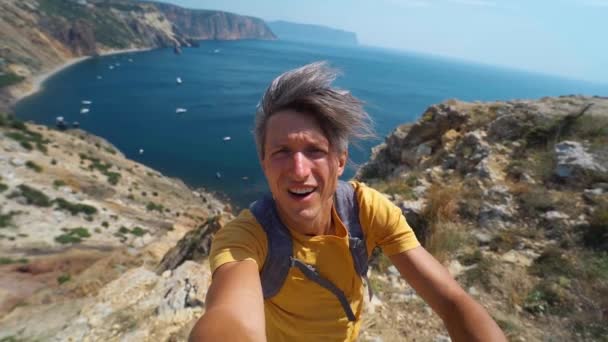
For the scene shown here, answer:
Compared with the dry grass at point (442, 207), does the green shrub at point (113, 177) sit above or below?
below

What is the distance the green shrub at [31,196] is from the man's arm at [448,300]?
2636 cm

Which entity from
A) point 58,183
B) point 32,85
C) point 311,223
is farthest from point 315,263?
point 32,85

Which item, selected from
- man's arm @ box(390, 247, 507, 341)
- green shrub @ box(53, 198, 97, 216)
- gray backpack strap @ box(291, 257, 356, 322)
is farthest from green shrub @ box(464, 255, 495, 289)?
green shrub @ box(53, 198, 97, 216)

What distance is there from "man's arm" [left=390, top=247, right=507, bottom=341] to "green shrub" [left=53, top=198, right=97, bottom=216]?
83.1 ft

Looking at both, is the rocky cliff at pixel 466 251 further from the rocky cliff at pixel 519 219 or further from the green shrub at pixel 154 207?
the green shrub at pixel 154 207

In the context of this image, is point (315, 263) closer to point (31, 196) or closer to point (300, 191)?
point (300, 191)

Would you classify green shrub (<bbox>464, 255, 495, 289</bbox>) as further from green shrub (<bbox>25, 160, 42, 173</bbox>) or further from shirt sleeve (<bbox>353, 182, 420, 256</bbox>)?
green shrub (<bbox>25, 160, 42, 173</bbox>)

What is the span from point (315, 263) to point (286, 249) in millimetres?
208

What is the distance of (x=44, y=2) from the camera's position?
10931 cm

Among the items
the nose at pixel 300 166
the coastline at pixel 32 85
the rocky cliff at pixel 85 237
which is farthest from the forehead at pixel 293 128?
the coastline at pixel 32 85

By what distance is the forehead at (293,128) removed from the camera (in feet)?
6.35

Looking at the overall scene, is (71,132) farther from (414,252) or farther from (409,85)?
(409,85)

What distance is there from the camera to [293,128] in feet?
6.39

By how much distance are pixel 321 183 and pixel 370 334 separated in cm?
301
